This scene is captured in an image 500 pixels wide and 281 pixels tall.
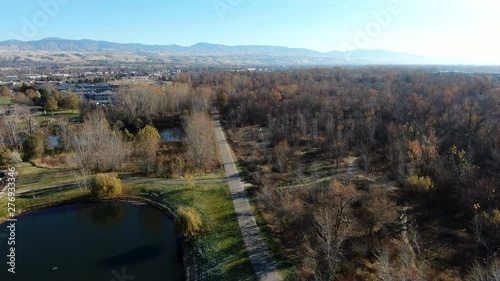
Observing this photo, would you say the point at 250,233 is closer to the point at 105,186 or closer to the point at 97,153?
the point at 105,186

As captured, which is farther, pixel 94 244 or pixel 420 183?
pixel 420 183

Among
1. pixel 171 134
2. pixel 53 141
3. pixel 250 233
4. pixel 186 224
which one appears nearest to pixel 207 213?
pixel 186 224

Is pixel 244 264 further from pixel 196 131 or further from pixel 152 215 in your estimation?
pixel 196 131


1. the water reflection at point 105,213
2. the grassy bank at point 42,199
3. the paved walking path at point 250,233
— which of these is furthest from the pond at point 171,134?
the water reflection at point 105,213

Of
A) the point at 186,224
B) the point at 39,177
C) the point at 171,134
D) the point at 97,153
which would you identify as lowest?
the point at 171,134

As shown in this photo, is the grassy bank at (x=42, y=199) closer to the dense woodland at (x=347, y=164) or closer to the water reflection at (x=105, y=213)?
the water reflection at (x=105, y=213)

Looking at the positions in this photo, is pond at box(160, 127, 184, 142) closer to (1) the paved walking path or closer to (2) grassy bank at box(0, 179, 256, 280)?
(1) the paved walking path
